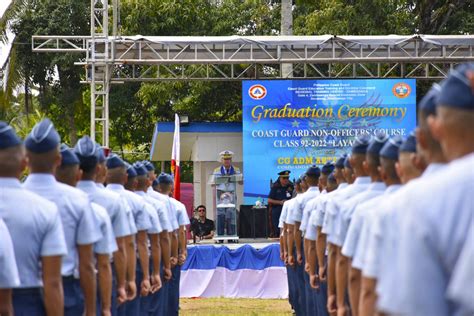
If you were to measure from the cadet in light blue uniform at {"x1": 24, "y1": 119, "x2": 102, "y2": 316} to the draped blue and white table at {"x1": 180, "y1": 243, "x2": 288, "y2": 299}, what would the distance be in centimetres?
1425

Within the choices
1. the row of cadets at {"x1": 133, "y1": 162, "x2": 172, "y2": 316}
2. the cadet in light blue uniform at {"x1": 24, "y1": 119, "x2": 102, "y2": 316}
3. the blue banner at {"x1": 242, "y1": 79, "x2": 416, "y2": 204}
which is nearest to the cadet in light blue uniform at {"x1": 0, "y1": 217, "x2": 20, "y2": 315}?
the cadet in light blue uniform at {"x1": 24, "y1": 119, "x2": 102, "y2": 316}

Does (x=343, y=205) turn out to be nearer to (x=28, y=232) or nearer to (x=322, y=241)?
(x=28, y=232)

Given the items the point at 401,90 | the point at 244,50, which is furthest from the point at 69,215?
the point at 401,90

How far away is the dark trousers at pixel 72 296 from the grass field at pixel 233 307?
37.5 feet

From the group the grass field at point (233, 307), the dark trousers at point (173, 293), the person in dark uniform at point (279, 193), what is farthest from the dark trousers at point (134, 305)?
the person in dark uniform at point (279, 193)

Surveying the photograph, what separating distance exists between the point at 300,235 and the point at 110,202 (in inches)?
267

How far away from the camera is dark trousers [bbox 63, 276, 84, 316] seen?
280 inches

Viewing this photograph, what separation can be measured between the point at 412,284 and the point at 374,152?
16.3ft

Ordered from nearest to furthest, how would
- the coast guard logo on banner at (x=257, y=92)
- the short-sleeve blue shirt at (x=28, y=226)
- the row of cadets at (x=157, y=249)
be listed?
the short-sleeve blue shirt at (x=28, y=226) → the row of cadets at (x=157, y=249) → the coast guard logo on banner at (x=257, y=92)

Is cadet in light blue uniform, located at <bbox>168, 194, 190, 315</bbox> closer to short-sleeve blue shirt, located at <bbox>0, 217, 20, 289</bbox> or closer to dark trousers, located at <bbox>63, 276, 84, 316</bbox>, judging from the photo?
dark trousers, located at <bbox>63, 276, 84, 316</bbox>

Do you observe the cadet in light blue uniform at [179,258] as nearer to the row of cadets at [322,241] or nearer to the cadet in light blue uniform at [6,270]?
the row of cadets at [322,241]

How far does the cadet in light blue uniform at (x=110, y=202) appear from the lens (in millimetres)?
8281

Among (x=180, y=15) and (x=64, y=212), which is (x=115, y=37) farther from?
(x=64, y=212)

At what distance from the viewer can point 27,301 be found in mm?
6242
